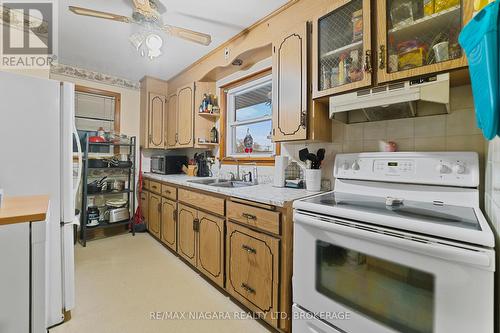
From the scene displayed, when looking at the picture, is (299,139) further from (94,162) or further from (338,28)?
(94,162)

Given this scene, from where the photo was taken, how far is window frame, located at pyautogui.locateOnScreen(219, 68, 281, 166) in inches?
93.7

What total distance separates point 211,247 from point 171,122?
233cm

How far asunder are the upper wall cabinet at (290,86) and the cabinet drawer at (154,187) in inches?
75.8

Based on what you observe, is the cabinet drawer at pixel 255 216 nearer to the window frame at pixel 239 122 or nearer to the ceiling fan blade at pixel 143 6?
the window frame at pixel 239 122

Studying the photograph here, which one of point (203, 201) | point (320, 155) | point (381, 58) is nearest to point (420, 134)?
point (381, 58)

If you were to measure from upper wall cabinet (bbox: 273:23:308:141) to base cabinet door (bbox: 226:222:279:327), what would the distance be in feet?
2.68

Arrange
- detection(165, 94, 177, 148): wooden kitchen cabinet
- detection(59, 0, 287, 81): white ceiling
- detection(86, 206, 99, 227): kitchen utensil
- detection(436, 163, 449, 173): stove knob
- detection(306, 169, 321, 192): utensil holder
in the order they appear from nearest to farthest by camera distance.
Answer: detection(436, 163, 449, 173): stove knob
detection(306, 169, 321, 192): utensil holder
detection(59, 0, 287, 81): white ceiling
detection(86, 206, 99, 227): kitchen utensil
detection(165, 94, 177, 148): wooden kitchen cabinet

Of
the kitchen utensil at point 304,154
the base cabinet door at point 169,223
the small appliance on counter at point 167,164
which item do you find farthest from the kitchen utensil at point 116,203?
the kitchen utensil at point 304,154

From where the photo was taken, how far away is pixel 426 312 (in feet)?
2.80

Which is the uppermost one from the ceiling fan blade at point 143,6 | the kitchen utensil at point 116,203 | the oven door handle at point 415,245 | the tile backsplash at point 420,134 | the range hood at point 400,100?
the ceiling fan blade at point 143,6

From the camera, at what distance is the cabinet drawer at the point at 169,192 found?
103 inches

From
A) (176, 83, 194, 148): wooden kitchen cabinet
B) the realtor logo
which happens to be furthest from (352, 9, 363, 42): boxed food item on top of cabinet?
the realtor logo

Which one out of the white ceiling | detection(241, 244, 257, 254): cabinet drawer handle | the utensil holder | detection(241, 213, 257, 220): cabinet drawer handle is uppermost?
the white ceiling

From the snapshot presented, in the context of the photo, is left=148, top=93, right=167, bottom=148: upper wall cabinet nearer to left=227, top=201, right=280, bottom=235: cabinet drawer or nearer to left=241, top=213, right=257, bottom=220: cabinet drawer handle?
left=227, top=201, right=280, bottom=235: cabinet drawer
